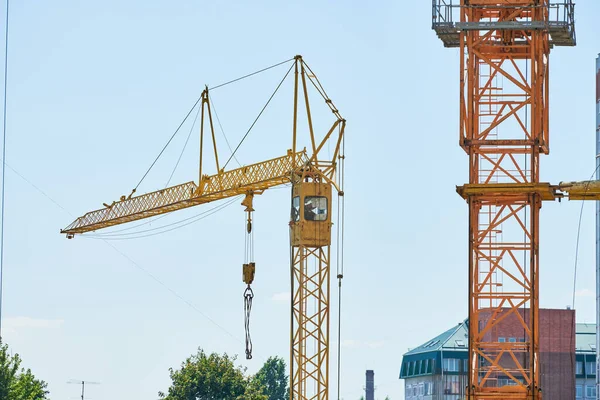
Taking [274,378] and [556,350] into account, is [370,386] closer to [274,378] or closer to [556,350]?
[274,378]

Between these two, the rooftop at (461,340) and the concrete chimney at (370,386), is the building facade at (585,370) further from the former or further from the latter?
the concrete chimney at (370,386)

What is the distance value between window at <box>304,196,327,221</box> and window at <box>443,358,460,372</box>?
7638 centimetres

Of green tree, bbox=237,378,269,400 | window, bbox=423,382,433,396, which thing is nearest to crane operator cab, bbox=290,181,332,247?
green tree, bbox=237,378,269,400

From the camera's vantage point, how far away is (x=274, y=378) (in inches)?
7200

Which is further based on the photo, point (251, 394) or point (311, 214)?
point (251, 394)

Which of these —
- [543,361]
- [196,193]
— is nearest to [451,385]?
[543,361]

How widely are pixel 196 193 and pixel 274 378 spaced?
79692mm

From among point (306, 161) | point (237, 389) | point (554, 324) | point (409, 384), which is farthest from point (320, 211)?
point (409, 384)

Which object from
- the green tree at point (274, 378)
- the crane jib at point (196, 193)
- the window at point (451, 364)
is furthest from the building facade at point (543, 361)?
the crane jib at point (196, 193)

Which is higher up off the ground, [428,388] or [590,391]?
[428,388]

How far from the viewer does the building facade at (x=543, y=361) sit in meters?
140

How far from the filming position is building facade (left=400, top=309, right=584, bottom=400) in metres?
140

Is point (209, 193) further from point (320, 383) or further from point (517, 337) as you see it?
point (517, 337)

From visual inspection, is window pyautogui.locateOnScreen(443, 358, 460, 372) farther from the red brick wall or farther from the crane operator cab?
the crane operator cab
